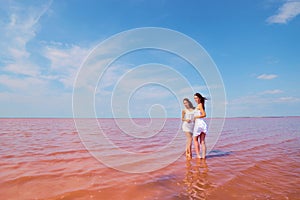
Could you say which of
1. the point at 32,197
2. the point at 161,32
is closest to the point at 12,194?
the point at 32,197

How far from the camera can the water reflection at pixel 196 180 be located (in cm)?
492

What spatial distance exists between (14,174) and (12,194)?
1708 mm

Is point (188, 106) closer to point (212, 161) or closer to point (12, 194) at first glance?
point (212, 161)

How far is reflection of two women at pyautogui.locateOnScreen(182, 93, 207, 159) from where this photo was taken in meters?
8.70

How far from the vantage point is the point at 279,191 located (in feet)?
16.9

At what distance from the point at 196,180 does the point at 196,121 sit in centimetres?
323

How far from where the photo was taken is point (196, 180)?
5984 mm

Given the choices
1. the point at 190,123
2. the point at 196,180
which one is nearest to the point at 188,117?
the point at 190,123

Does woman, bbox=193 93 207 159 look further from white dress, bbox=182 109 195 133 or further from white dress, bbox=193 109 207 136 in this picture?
white dress, bbox=182 109 195 133

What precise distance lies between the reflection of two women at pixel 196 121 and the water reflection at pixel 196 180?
0.90 m

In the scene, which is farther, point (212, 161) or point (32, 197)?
point (212, 161)

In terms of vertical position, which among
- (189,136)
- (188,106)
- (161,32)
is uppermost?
(161,32)

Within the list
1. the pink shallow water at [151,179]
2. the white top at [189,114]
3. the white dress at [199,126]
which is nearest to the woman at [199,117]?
the white dress at [199,126]

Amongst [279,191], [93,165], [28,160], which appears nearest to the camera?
[279,191]
